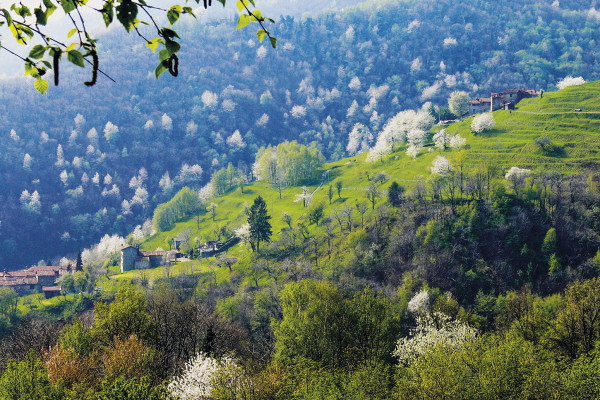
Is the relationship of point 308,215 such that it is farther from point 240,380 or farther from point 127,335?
point 240,380

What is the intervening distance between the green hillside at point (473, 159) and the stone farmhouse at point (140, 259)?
860 centimetres

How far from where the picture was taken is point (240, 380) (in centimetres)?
3303

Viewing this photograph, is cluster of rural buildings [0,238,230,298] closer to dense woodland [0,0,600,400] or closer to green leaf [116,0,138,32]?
dense woodland [0,0,600,400]

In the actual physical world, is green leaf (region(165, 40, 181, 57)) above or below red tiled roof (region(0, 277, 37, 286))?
above

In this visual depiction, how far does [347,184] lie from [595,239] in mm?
80567

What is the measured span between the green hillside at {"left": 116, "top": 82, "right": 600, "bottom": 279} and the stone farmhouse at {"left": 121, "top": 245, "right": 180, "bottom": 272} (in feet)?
28.2

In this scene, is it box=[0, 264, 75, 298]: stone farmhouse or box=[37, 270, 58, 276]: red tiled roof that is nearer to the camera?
box=[0, 264, 75, 298]: stone farmhouse

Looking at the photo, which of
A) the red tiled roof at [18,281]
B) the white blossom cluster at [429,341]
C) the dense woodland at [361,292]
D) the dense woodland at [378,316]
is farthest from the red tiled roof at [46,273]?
the white blossom cluster at [429,341]

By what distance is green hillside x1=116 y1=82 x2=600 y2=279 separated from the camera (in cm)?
13062

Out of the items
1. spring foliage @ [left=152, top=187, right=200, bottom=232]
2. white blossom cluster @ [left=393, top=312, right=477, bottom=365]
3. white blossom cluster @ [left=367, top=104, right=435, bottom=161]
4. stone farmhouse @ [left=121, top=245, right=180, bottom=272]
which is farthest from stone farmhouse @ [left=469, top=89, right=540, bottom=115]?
white blossom cluster @ [left=393, top=312, right=477, bottom=365]

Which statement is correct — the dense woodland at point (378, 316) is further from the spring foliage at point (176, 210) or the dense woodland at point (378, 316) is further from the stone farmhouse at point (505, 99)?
the stone farmhouse at point (505, 99)

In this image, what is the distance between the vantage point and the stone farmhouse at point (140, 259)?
14312cm

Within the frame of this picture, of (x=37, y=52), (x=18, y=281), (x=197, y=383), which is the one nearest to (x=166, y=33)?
(x=37, y=52)

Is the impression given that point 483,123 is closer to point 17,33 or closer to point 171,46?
point 17,33
